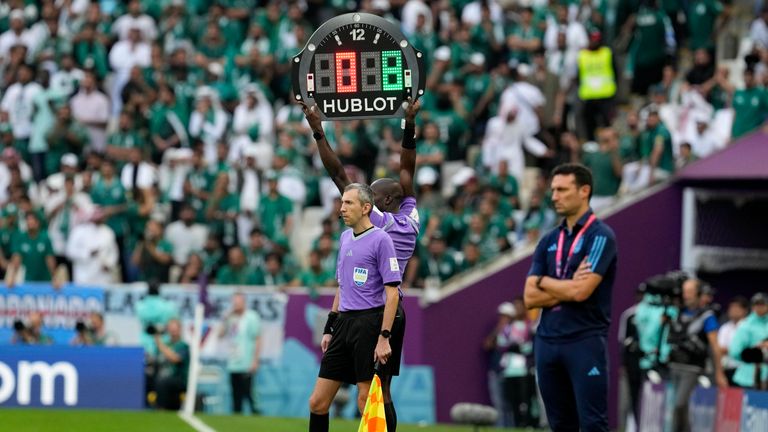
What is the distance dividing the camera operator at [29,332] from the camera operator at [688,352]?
27.4 feet

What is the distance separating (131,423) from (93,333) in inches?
170

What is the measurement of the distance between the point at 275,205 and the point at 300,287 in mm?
1613

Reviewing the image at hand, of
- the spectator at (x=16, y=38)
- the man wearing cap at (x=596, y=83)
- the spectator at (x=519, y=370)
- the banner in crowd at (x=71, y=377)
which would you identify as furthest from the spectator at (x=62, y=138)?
the spectator at (x=519, y=370)

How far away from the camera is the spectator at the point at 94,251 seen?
22.3 metres

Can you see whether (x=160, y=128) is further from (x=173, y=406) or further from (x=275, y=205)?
(x=173, y=406)

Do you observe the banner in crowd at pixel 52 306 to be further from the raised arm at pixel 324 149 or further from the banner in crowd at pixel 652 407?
the raised arm at pixel 324 149

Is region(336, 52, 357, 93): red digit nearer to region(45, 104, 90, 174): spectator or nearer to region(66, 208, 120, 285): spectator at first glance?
region(66, 208, 120, 285): spectator

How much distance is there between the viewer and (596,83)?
2334 centimetres

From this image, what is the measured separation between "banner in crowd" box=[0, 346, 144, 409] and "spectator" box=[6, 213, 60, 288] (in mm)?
3353

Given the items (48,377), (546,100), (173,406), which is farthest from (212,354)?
(546,100)

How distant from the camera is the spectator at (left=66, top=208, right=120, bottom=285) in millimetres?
22344

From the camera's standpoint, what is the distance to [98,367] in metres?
19.2

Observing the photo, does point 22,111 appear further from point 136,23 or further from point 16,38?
point 136,23

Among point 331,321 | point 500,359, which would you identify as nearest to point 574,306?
point 331,321
